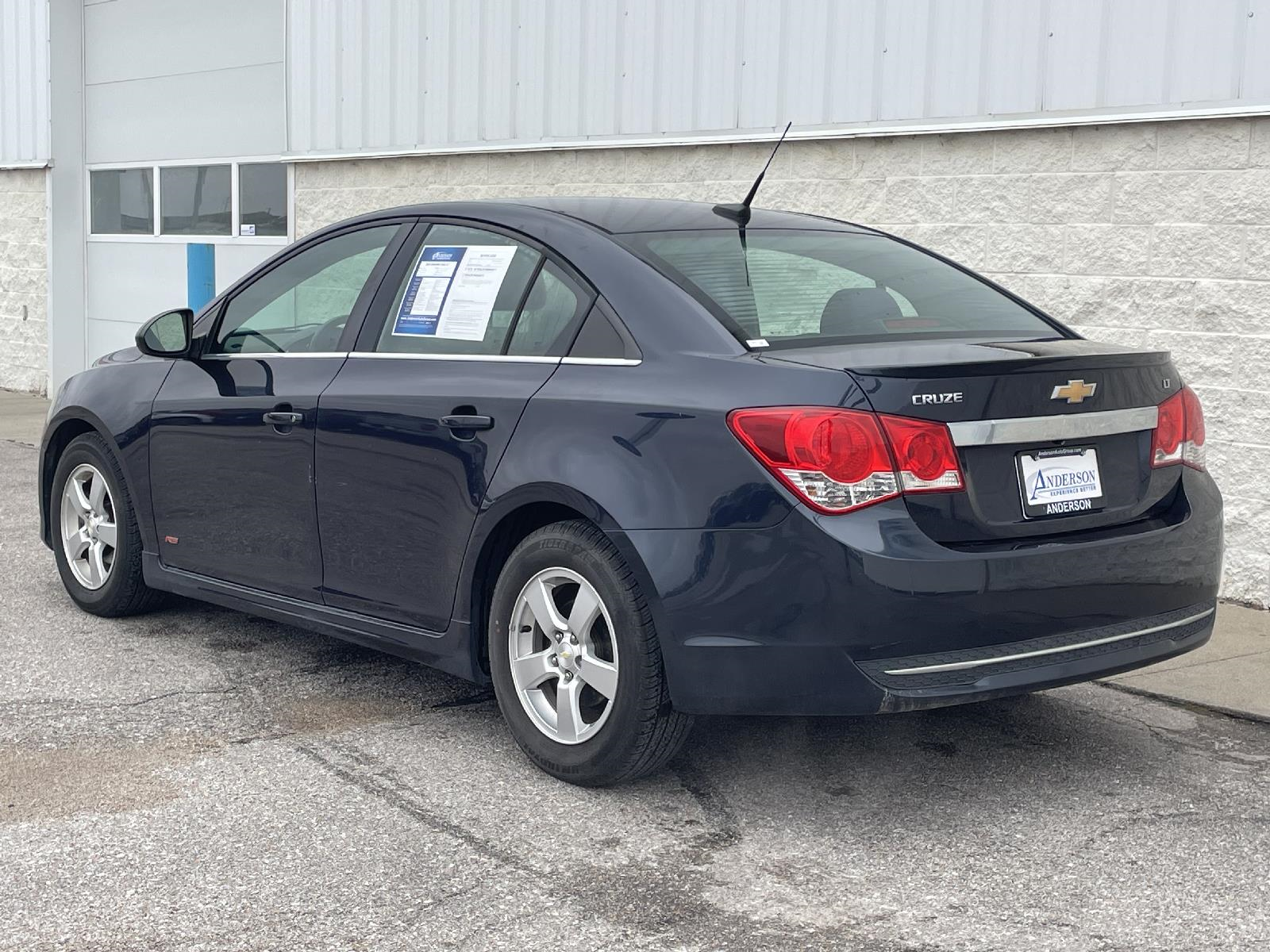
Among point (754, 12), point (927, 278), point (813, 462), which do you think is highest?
point (754, 12)

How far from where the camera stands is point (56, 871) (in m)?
3.70

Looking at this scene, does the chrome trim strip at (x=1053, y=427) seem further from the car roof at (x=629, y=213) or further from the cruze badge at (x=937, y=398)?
the car roof at (x=629, y=213)

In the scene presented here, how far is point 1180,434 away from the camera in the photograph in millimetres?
4383

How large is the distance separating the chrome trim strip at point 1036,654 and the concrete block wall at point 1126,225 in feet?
9.33

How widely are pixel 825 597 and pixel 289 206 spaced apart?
9182 millimetres

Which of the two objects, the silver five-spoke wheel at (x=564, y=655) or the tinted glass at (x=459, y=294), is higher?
the tinted glass at (x=459, y=294)

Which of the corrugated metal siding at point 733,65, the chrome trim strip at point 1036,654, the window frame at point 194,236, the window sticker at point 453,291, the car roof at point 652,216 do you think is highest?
the corrugated metal siding at point 733,65

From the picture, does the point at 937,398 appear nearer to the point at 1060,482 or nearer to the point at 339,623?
the point at 1060,482

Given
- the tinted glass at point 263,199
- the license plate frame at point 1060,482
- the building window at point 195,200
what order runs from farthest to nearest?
the building window at point 195,200 < the tinted glass at point 263,199 < the license plate frame at point 1060,482

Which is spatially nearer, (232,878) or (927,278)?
(232,878)

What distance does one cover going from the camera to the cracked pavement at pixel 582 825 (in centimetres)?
345

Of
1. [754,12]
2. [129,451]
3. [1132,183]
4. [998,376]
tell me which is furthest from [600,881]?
[754,12]

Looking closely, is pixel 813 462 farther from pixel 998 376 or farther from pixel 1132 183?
pixel 1132 183

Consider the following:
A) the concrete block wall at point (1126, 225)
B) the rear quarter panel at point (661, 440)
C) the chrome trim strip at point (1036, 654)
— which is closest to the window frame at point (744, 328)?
the rear quarter panel at point (661, 440)
